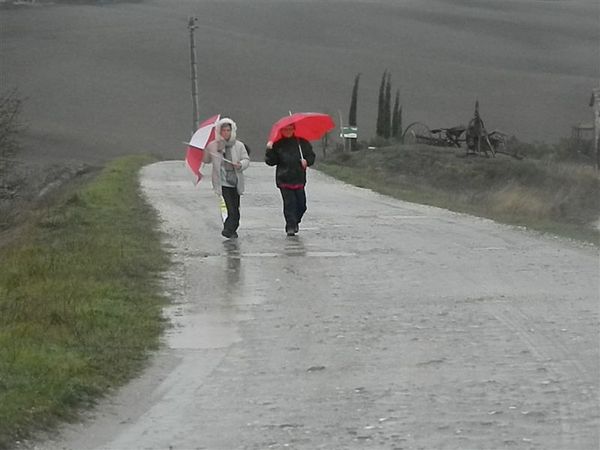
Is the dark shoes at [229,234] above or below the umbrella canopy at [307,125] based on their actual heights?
below

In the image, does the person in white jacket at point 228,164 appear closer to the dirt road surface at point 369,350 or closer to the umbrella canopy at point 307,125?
the dirt road surface at point 369,350

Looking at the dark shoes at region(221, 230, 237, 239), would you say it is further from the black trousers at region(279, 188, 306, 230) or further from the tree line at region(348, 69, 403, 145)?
the tree line at region(348, 69, 403, 145)

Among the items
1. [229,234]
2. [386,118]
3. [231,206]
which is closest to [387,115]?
[386,118]

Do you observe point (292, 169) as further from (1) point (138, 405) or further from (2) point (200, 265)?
(1) point (138, 405)

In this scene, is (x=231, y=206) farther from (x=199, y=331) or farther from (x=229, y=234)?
(x=199, y=331)

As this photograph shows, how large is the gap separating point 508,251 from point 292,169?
3036mm

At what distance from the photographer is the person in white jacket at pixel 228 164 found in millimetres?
15883

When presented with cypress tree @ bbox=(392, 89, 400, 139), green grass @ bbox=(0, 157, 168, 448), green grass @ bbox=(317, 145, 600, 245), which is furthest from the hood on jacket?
cypress tree @ bbox=(392, 89, 400, 139)

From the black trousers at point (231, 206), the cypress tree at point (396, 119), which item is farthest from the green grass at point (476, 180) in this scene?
the cypress tree at point (396, 119)

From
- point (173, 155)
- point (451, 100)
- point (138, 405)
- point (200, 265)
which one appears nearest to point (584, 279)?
point (200, 265)

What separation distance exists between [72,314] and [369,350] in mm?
2516

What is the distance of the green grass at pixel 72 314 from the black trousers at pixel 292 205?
1.73 meters

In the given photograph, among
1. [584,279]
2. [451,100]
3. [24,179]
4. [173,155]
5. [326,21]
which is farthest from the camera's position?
[326,21]

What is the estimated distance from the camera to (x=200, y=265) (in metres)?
13.7
